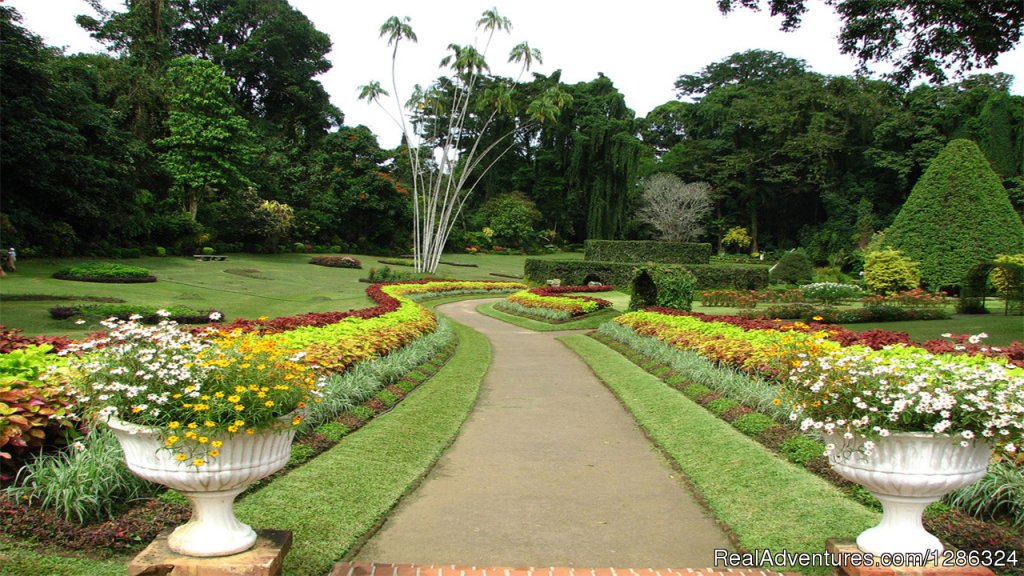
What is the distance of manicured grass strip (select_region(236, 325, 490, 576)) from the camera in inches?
156

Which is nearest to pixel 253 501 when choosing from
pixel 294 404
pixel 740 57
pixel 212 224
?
pixel 294 404

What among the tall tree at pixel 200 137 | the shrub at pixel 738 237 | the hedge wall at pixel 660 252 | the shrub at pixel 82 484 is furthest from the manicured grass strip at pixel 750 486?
the shrub at pixel 738 237

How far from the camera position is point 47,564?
11.0ft

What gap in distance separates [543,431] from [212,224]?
32032 millimetres

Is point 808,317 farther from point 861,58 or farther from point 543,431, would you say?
point 543,431

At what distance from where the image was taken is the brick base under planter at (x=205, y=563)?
289 cm

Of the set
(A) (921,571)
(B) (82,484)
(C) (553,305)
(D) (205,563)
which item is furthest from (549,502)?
(C) (553,305)

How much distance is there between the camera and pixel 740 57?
60.3 meters

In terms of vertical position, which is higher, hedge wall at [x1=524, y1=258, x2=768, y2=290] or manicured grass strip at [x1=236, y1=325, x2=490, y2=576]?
hedge wall at [x1=524, y1=258, x2=768, y2=290]

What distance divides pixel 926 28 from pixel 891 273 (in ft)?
64.4

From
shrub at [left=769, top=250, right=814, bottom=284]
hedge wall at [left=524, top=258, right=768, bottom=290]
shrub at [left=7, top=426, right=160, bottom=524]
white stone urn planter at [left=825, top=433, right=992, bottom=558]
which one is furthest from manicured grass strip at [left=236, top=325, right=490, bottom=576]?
shrub at [left=769, top=250, right=814, bottom=284]

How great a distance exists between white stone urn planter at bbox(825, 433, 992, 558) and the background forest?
25.2m

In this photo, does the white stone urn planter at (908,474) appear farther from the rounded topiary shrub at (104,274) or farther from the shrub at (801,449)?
the rounded topiary shrub at (104,274)

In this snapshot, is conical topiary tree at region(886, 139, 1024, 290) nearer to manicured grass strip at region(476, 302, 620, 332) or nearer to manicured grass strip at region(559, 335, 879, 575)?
manicured grass strip at region(476, 302, 620, 332)
